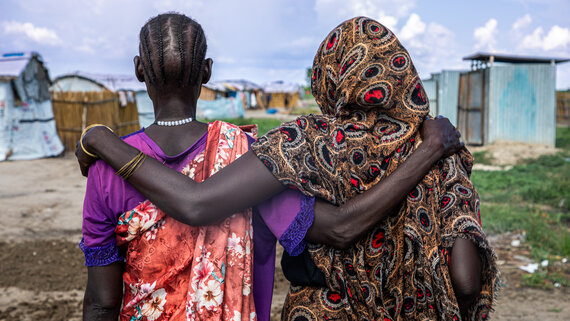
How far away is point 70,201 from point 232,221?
284 inches

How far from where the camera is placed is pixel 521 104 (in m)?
12.9

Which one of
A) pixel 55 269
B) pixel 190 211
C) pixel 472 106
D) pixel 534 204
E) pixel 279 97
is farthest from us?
pixel 279 97

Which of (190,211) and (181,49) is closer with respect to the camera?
(190,211)

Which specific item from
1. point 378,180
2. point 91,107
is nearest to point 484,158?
point 378,180

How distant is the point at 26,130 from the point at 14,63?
1.90 meters

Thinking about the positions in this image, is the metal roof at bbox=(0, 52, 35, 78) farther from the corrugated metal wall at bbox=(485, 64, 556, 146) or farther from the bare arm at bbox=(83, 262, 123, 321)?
the corrugated metal wall at bbox=(485, 64, 556, 146)

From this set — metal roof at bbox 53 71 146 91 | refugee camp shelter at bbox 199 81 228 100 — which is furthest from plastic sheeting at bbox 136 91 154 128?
refugee camp shelter at bbox 199 81 228 100

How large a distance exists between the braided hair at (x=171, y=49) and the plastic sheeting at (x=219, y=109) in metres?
21.6

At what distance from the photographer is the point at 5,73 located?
11.9 meters

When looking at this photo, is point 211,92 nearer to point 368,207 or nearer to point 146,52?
point 146,52

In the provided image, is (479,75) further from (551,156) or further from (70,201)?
(70,201)

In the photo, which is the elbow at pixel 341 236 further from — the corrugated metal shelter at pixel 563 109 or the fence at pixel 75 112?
the corrugated metal shelter at pixel 563 109

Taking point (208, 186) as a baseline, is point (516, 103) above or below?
above

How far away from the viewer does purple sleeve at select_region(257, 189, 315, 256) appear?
1.42 meters
